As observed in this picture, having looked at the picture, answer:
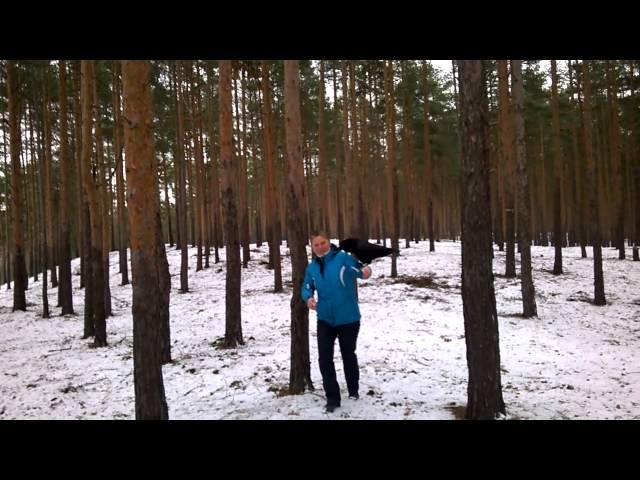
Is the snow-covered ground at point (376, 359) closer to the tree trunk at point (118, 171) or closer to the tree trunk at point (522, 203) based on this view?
the tree trunk at point (522, 203)

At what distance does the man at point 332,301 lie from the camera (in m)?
4.99

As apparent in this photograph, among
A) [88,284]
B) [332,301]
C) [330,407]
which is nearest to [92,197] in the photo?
[88,284]

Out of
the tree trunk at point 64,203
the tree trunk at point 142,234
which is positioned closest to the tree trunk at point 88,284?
the tree trunk at point 64,203

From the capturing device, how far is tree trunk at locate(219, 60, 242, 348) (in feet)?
30.5

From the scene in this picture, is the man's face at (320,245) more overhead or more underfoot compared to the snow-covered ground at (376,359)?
more overhead

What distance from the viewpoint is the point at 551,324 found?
→ 35.1ft

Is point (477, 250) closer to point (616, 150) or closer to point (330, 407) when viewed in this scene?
point (330, 407)

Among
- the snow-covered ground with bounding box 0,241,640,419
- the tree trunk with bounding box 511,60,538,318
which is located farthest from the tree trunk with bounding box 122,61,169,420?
the tree trunk with bounding box 511,60,538,318

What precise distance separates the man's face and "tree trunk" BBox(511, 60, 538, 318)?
8164mm

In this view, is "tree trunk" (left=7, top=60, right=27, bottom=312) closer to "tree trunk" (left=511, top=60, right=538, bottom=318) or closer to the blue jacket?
the blue jacket

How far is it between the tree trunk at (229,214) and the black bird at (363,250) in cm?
470

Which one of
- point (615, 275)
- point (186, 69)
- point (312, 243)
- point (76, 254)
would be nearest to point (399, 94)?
point (186, 69)
